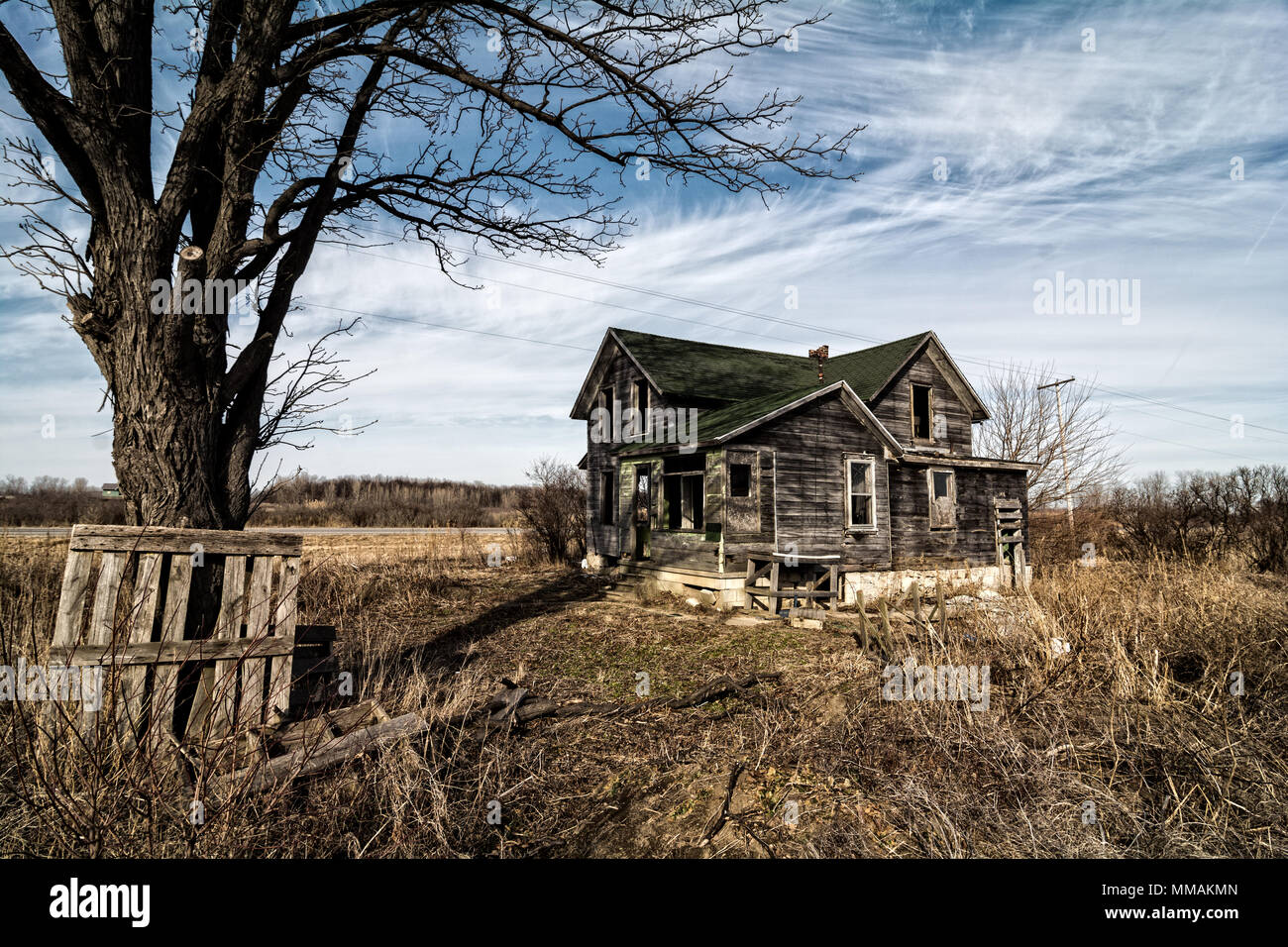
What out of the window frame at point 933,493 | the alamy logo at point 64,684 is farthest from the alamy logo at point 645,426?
the alamy logo at point 64,684

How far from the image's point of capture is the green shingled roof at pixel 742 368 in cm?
1878

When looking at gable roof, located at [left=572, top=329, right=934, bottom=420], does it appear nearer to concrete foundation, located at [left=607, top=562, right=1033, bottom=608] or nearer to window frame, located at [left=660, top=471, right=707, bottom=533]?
window frame, located at [left=660, top=471, right=707, bottom=533]

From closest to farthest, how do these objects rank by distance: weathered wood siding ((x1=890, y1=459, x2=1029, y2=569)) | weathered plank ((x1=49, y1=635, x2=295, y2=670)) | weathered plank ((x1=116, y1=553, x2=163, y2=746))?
1. weathered plank ((x1=49, y1=635, x2=295, y2=670))
2. weathered plank ((x1=116, y1=553, x2=163, y2=746))
3. weathered wood siding ((x1=890, y1=459, x2=1029, y2=569))

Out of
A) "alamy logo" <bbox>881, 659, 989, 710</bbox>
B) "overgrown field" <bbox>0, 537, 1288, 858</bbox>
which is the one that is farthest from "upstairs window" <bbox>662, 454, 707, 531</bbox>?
"alamy logo" <bbox>881, 659, 989, 710</bbox>

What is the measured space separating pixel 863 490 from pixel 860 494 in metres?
0.18

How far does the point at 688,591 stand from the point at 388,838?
11.9 m

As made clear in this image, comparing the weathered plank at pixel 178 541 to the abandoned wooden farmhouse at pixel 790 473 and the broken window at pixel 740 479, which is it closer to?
the abandoned wooden farmhouse at pixel 790 473

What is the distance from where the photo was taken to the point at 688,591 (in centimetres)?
1530

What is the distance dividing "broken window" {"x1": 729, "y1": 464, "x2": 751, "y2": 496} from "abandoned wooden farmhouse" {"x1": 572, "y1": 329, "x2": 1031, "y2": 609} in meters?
0.05

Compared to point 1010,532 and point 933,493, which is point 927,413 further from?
point 1010,532

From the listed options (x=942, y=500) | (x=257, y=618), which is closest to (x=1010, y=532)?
(x=942, y=500)

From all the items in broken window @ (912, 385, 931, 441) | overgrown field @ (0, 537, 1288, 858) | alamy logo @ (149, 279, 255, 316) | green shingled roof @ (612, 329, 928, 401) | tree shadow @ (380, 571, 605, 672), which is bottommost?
tree shadow @ (380, 571, 605, 672)
